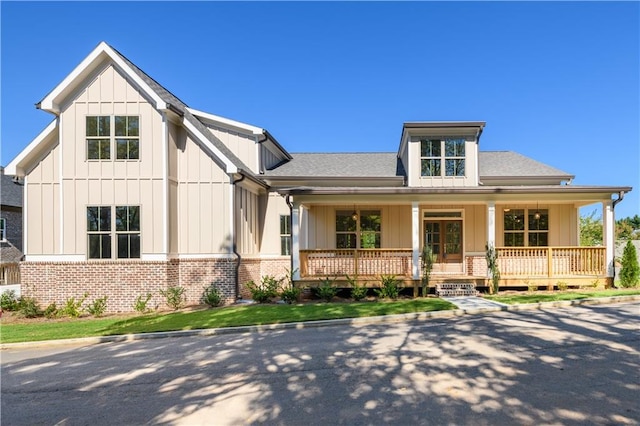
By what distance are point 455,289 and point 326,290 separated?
4682mm

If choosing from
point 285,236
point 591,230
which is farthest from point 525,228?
point 591,230

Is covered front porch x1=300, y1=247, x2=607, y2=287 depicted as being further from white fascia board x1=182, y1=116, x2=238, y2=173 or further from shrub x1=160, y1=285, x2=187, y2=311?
shrub x1=160, y1=285, x2=187, y2=311

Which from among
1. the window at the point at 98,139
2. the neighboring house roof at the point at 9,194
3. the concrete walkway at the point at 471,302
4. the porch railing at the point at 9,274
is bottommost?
the porch railing at the point at 9,274

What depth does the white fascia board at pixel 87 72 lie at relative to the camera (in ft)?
39.9

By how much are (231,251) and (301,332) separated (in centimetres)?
530

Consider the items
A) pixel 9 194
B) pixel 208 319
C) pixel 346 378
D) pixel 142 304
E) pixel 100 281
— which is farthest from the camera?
pixel 9 194

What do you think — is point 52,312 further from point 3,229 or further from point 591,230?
point 591,230

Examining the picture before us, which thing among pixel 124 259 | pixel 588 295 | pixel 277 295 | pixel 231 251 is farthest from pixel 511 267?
pixel 124 259

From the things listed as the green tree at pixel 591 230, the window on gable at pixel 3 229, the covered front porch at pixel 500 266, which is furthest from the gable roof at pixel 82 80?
the green tree at pixel 591 230

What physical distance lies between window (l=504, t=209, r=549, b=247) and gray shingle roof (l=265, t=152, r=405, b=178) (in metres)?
4.99

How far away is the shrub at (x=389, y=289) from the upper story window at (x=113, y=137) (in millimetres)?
9602

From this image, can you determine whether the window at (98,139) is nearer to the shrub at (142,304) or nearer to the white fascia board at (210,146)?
the white fascia board at (210,146)

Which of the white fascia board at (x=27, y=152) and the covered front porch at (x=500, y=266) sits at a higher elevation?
the white fascia board at (x=27, y=152)

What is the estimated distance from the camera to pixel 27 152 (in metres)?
12.6
